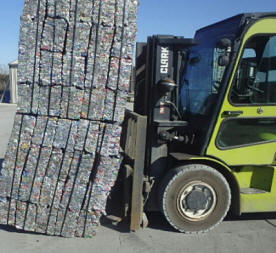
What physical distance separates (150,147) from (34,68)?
174 centimetres

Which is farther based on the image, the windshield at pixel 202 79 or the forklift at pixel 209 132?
the windshield at pixel 202 79

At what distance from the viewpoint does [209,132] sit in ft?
12.5

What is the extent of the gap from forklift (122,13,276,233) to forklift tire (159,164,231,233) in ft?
0.04

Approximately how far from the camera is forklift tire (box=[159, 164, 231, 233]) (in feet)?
12.6

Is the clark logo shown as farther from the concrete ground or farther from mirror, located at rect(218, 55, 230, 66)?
the concrete ground

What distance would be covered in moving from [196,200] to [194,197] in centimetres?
5

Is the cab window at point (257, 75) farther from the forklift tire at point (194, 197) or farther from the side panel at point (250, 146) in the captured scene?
the forklift tire at point (194, 197)

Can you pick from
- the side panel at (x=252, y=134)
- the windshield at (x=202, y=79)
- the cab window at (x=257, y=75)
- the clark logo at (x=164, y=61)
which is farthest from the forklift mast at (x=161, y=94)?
the cab window at (x=257, y=75)

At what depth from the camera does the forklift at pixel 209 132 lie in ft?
12.2

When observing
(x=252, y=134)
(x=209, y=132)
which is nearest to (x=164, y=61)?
(x=209, y=132)

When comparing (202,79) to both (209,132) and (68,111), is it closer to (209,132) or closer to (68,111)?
(209,132)

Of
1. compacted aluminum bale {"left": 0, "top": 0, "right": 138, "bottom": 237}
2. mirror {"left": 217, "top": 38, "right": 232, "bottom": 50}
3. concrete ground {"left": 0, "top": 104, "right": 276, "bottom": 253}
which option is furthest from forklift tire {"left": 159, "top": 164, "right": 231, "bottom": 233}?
mirror {"left": 217, "top": 38, "right": 232, "bottom": 50}

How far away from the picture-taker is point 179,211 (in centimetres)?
389

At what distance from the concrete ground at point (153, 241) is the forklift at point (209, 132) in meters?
0.20
